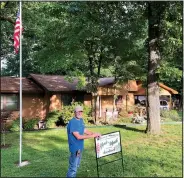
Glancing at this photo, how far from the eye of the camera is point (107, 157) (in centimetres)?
1055

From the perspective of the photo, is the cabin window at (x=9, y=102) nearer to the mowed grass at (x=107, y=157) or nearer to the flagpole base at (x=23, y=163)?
the mowed grass at (x=107, y=157)

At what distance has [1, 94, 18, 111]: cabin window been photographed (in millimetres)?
22641

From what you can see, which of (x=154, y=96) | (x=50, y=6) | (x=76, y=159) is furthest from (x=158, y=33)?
(x=76, y=159)

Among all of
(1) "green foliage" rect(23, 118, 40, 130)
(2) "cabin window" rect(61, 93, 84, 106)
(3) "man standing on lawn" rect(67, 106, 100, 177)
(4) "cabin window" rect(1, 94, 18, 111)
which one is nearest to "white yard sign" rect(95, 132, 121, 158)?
(3) "man standing on lawn" rect(67, 106, 100, 177)

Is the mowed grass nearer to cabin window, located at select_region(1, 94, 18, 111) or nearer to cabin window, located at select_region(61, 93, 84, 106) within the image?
cabin window, located at select_region(1, 94, 18, 111)

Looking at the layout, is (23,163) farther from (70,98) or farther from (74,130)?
(70,98)

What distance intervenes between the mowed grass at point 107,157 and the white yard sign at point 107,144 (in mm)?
803

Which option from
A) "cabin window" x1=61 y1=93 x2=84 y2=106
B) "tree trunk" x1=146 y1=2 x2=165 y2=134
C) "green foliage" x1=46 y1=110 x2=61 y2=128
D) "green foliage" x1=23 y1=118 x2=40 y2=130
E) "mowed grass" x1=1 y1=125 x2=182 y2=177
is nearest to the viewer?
"mowed grass" x1=1 y1=125 x2=182 y2=177

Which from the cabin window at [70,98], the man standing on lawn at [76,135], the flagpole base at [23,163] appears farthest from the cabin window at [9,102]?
the man standing on lawn at [76,135]

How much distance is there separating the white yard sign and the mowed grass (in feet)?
2.63

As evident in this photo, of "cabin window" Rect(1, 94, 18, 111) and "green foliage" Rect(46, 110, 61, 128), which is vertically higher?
"cabin window" Rect(1, 94, 18, 111)

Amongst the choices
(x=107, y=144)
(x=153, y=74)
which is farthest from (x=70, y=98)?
(x=107, y=144)

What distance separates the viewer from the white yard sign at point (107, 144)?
7.50 metres

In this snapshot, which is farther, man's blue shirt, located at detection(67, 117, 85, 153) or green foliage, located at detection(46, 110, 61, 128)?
green foliage, located at detection(46, 110, 61, 128)
